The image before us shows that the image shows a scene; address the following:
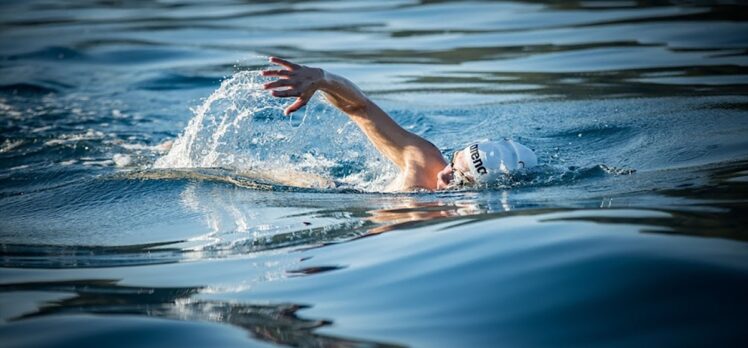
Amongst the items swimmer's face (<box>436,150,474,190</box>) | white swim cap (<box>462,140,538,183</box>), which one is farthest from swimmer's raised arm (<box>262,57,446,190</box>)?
white swim cap (<box>462,140,538,183</box>)

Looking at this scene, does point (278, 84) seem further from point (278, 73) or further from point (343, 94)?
point (343, 94)

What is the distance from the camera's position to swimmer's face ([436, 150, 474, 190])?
6.82m

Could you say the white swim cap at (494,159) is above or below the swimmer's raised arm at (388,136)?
below

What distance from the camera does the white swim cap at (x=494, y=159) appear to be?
22.1ft

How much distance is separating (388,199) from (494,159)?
872mm

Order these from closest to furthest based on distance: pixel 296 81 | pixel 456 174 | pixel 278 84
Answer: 1. pixel 278 84
2. pixel 296 81
3. pixel 456 174

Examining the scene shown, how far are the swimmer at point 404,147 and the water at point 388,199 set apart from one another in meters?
0.26

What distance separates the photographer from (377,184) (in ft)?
26.2

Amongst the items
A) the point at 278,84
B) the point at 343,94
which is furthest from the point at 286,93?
the point at 343,94

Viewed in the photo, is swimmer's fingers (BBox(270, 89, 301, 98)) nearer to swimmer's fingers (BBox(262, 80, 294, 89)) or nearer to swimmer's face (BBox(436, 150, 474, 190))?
swimmer's fingers (BBox(262, 80, 294, 89))

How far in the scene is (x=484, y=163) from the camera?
22.1ft

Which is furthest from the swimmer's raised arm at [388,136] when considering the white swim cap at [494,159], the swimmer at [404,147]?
the white swim cap at [494,159]

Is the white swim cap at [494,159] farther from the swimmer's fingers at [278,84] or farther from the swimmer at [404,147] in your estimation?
the swimmer's fingers at [278,84]

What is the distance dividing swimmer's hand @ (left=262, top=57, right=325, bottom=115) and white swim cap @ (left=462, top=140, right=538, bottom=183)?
1234mm
